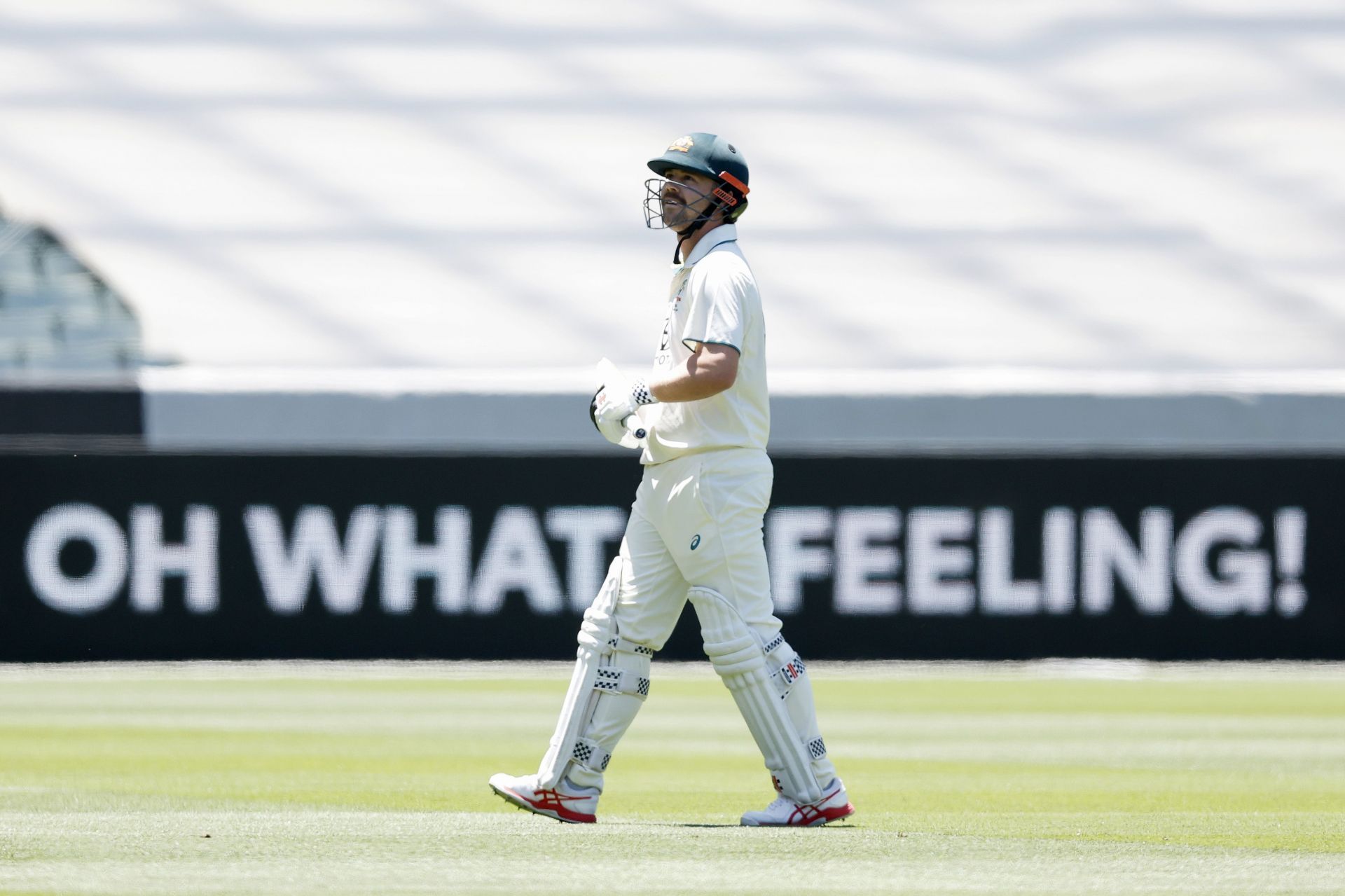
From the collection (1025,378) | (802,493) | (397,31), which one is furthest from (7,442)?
(397,31)

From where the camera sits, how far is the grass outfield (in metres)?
3.90

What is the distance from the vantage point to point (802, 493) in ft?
36.0

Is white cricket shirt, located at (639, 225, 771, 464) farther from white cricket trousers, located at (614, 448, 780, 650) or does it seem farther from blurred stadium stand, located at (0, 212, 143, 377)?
blurred stadium stand, located at (0, 212, 143, 377)

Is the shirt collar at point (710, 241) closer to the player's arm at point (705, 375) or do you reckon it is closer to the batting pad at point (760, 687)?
the player's arm at point (705, 375)

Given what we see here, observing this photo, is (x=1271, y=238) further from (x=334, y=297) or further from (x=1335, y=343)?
(x=334, y=297)

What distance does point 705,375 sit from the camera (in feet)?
15.1

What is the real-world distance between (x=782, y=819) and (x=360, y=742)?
2.92 meters

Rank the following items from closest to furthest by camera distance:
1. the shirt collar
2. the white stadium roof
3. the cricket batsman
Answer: the cricket batsman, the shirt collar, the white stadium roof

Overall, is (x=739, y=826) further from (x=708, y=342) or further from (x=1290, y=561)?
(x=1290, y=561)

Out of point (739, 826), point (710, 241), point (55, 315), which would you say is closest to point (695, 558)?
point (739, 826)

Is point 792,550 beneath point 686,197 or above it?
beneath

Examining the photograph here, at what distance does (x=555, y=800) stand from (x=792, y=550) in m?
6.31

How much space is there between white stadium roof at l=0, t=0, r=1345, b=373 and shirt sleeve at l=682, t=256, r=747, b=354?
974cm

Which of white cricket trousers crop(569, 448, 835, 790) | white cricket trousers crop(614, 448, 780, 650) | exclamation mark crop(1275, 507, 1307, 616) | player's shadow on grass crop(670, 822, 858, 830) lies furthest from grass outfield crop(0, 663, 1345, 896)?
white cricket trousers crop(614, 448, 780, 650)
